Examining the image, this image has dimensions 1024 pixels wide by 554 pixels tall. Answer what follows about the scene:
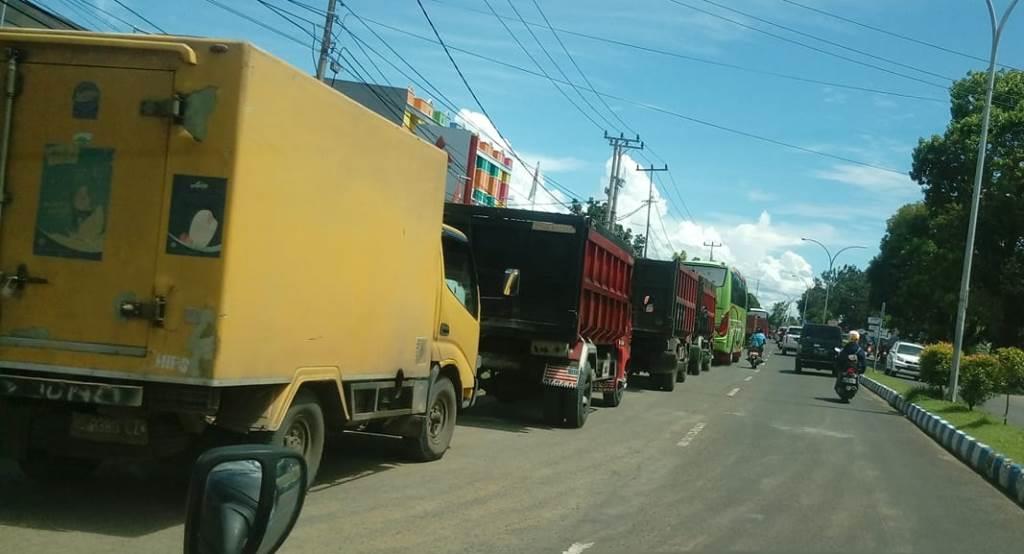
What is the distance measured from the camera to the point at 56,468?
715 cm

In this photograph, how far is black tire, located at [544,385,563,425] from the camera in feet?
44.3

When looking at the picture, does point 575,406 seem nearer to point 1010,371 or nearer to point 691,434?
point 691,434

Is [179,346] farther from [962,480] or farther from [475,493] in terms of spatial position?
[962,480]

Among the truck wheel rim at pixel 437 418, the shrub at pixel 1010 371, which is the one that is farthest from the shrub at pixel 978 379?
the truck wheel rim at pixel 437 418

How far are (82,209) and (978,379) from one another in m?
18.1

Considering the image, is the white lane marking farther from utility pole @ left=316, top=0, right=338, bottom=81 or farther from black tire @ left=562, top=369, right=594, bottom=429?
utility pole @ left=316, top=0, right=338, bottom=81

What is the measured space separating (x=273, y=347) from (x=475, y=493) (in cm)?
270

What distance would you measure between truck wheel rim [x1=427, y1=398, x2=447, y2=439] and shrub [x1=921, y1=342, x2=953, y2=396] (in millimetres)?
16643

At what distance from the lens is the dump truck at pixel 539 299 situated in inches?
524

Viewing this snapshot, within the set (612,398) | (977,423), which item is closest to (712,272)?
(977,423)

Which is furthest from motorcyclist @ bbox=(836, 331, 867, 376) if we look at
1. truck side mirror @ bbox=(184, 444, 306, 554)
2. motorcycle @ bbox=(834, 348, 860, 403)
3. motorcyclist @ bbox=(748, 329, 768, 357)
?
truck side mirror @ bbox=(184, 444, 306, 554)

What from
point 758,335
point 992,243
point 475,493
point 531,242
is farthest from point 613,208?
point 475,493

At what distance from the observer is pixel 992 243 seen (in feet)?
137

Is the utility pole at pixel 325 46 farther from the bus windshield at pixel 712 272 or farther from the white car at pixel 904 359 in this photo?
the white car at pixel 904 359
